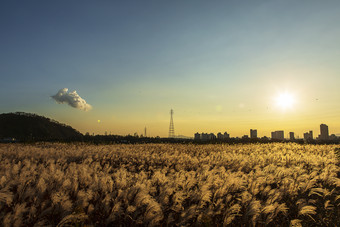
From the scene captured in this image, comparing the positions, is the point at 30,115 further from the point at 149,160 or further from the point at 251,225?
the point at 251,225

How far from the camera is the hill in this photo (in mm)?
74431

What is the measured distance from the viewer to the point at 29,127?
77062mm

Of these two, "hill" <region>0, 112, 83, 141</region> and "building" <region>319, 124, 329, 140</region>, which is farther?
"building" <region>319, 124, 329, 140</region>

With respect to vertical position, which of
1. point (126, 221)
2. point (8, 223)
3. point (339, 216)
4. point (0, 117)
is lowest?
point (339, 216)

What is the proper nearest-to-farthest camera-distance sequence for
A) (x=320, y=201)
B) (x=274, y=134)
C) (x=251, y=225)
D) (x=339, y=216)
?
(x=251, y=225), (x=339, y=216), (x=320, y=201), (x=274, y=134)

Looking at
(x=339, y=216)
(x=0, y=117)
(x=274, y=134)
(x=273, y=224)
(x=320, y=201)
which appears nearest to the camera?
(x=273, y=224)

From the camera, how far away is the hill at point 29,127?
74.4 metres

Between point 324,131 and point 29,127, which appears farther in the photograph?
point 324,131

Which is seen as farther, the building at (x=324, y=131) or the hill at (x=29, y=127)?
the building at (x=324, y=131)

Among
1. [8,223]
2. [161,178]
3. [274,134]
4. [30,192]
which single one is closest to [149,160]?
[161,178]

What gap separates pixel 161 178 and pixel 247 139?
123ft

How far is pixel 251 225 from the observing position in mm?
4250

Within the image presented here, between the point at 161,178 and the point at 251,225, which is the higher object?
the point at 161,178

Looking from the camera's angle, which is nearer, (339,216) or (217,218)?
(217,218)
